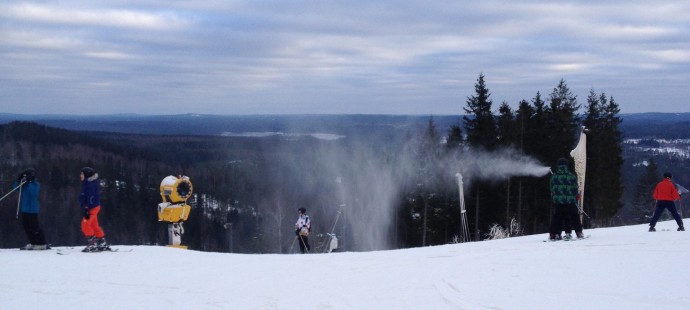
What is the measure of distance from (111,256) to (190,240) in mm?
64155

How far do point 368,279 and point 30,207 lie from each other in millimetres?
7928

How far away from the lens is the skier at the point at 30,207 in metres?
13.7

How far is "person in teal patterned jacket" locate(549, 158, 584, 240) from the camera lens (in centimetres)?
1471

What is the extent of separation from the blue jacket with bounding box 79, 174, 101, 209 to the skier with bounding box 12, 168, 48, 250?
1.11 meters

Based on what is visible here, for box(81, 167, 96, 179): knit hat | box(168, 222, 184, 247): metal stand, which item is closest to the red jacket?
box(168, 222, 184, 247): metal stand

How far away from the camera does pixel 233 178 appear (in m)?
99.6

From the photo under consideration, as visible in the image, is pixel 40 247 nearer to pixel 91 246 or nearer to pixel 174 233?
pixel 91 246

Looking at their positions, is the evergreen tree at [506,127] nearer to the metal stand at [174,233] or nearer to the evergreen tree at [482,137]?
A: the evergreen tree at [482,137]

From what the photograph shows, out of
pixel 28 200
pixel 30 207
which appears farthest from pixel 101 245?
pixel 28 200

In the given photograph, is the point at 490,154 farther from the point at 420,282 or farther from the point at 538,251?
the point at 420,282

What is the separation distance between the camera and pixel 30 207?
13.7 meters

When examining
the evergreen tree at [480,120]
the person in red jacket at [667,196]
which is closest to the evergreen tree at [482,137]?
the evergreen tree at [480,120]

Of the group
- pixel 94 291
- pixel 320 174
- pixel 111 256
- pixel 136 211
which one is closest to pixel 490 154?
pixel 111 256

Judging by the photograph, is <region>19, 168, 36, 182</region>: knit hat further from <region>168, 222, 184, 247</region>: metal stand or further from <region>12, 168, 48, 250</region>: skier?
<region>168, 222, 184, 247</region>: metal stand
